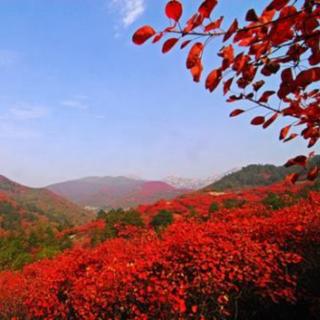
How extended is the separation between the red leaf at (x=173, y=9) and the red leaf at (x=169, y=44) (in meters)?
0.10

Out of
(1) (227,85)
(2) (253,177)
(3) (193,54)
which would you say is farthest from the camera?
(2) (253,177)

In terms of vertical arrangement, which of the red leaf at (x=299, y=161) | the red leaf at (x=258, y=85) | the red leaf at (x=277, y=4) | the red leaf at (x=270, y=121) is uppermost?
the red leaf at (x=277, y=4)

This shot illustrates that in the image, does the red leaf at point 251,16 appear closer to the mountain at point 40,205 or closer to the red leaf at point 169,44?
the red leaf at point 169,44

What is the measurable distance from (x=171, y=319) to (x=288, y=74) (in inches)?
227

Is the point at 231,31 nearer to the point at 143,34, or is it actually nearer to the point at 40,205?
the point at 143,34

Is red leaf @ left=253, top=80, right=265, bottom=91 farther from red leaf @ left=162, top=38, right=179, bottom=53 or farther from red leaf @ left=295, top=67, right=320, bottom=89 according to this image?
red leaf @ left=162, top=38, right=179, bottom=53

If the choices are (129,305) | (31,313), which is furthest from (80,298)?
(31,313)

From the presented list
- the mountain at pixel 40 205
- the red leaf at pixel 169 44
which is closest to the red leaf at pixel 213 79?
the red leaf at pixel 169 44

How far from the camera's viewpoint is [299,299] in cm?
769

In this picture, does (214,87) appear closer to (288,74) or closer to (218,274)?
(288,74)

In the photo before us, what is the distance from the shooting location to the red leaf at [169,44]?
121 cm

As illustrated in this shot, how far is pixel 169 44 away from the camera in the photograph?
122cm

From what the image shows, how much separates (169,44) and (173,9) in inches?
5.4

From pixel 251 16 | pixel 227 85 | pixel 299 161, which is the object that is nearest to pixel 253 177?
pixel 299 161
